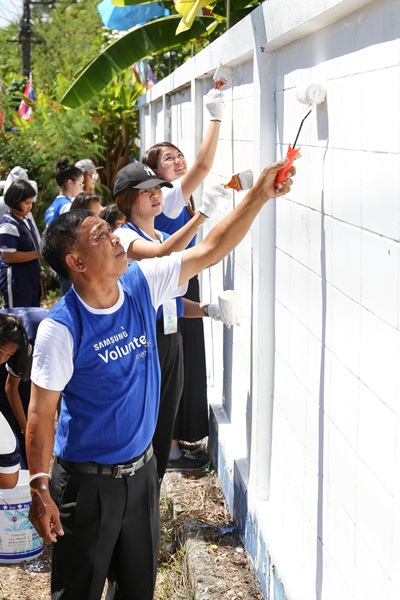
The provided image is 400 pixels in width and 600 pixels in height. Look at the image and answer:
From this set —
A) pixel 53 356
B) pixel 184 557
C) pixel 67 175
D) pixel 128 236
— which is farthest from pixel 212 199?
pixel 67 175

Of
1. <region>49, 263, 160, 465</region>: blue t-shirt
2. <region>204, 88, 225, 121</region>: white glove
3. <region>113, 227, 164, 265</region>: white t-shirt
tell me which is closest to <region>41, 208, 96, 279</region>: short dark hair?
<region>49, 263, 160, 465</region>: blue t-shirt

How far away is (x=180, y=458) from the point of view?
581 cm

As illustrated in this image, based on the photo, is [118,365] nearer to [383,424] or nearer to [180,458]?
[383,424]

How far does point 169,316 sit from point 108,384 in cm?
138

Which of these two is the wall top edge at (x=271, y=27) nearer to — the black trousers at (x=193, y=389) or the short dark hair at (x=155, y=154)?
the short dark hair at (x=155, y=154)

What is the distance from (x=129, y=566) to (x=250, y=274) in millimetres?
1675

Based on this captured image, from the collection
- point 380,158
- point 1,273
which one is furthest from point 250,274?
point 1,273

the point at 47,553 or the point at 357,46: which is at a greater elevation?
the point at 357,46

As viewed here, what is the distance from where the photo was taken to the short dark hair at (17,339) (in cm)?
418

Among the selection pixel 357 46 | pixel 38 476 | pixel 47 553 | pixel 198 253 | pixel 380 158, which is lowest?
pixel 47 553

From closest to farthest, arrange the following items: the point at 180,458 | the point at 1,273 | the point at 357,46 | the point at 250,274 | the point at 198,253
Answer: the point at 357,46 < the point at 198,253 < the point at 250,274 < the point at 180,458 < the point at 1,273

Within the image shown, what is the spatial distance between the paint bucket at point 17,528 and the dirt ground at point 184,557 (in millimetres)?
83

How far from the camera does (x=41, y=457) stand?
317cm

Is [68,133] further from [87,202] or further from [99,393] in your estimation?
[99,393]
